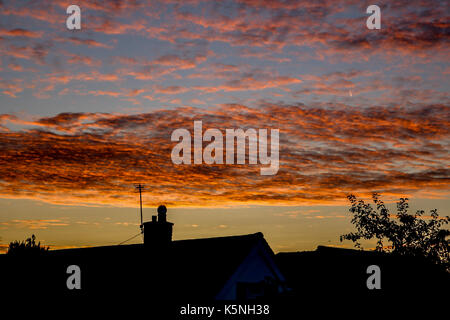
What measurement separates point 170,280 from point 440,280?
1756 cm

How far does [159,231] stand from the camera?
21.1 metres

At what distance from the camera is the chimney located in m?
21.0

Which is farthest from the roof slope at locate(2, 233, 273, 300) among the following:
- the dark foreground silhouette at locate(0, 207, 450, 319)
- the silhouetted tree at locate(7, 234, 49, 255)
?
the silhouetted tree at locate(7, 234, 49, 255)

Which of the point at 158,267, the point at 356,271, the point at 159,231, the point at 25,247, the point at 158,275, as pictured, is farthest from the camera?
the point at 25,247

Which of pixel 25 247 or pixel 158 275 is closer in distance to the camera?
pixel 158 275

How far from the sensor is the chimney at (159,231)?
68.8 ft

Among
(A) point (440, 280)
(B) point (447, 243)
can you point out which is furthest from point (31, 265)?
(B) point (447, 243)

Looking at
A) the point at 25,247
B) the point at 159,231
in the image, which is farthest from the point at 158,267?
the point at 25,247

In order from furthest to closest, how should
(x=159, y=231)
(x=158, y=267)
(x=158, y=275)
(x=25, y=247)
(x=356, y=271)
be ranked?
(x=25, y=247) < (x=356, y=271) < (x=159, y=231) < (x=158, y=267) < (x=158, y=275)

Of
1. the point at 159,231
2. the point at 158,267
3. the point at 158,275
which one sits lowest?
the point at 158,275

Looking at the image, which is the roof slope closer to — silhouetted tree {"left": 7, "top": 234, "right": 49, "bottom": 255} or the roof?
the roof

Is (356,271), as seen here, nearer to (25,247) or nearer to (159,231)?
(159,231)
